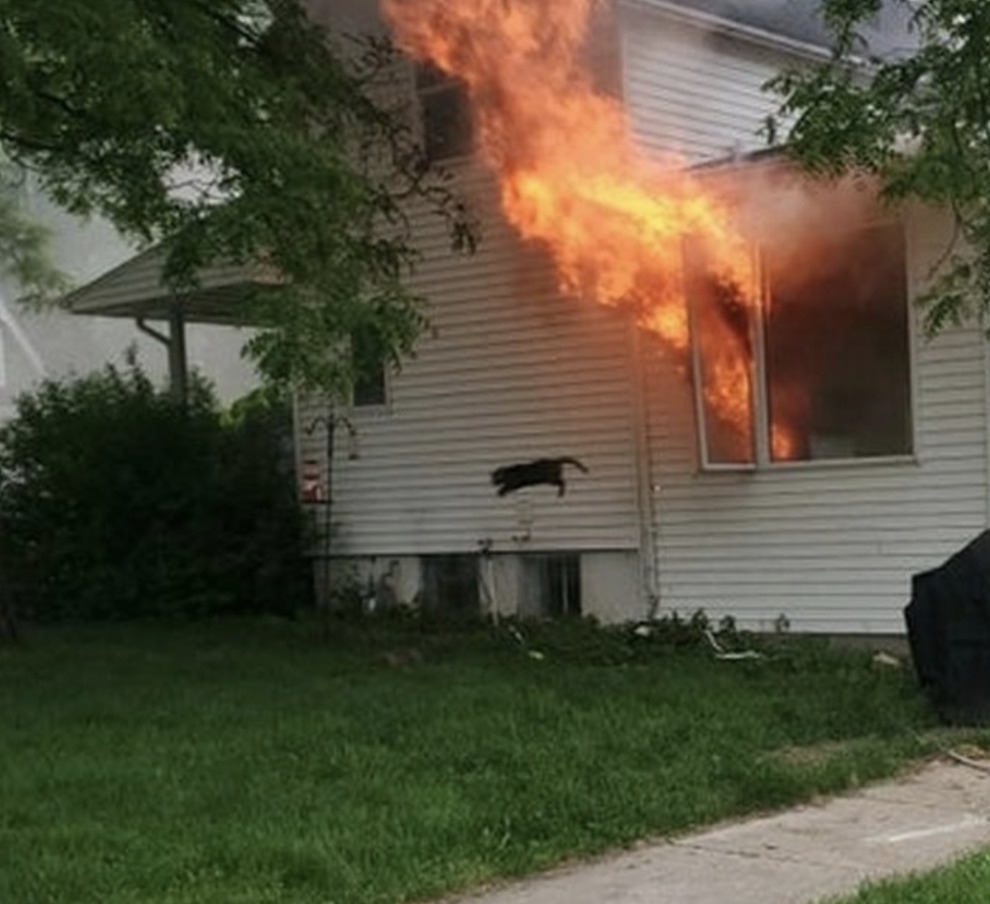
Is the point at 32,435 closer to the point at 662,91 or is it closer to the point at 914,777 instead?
the point at 662,91

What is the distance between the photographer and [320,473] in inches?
569

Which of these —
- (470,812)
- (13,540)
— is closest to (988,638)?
(470,812)

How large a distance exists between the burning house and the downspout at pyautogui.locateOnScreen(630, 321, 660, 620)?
0.06 ft

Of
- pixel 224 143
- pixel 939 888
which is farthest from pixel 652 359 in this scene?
pixel 939 888

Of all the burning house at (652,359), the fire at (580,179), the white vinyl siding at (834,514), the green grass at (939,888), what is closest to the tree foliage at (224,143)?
the fire at (580,179)

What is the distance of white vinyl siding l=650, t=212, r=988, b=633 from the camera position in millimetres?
10539

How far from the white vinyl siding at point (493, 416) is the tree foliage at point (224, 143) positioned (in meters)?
1.71

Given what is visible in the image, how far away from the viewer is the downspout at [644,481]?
39.3 feet

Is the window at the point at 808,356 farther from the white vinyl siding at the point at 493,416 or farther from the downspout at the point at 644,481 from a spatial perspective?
the white vinyl siding at the point at 493,416

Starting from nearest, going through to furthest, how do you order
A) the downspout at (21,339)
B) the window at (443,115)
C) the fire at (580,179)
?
the fire at (580,179)
the window at (443,115)
the downspout at (21,339)

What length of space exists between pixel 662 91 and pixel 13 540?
25.9 ft

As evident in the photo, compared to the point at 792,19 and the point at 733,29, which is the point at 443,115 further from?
the point at 792,19

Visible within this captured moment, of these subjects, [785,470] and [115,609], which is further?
[115,609]

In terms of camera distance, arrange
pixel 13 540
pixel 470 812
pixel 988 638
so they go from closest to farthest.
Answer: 1. pixel 470 812
2. pixel 988 638
3. pixel 13 540
